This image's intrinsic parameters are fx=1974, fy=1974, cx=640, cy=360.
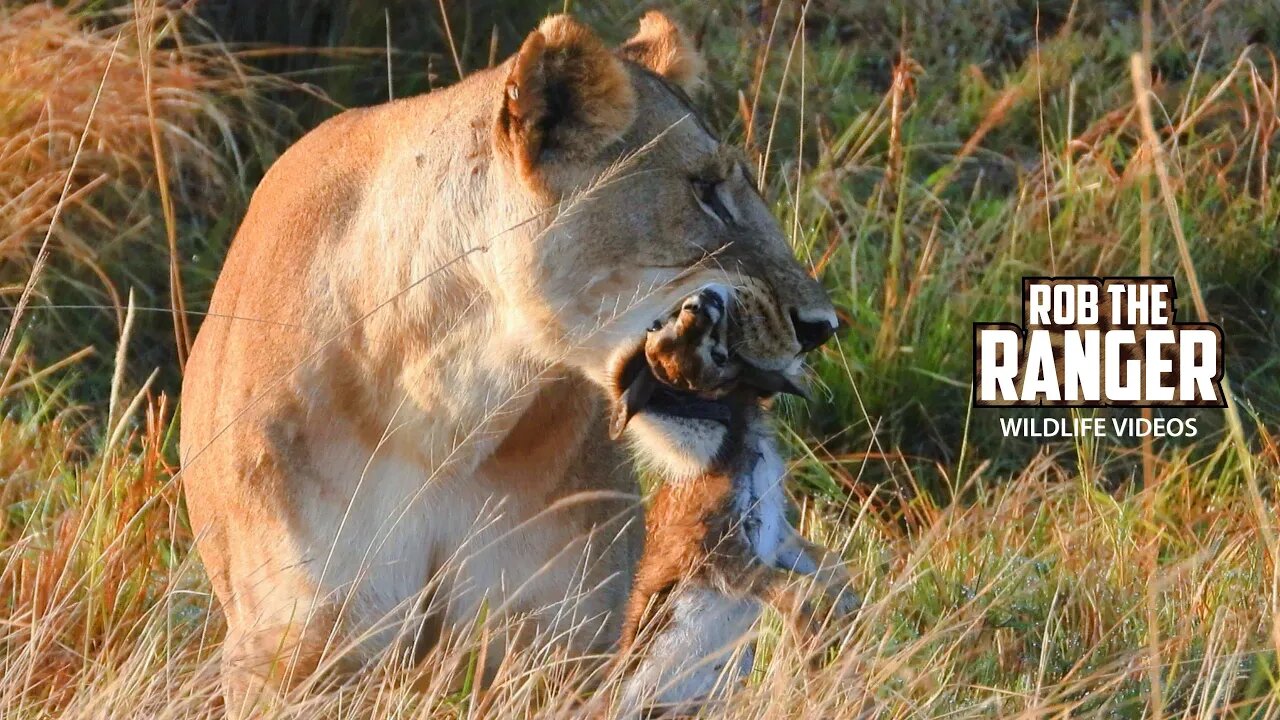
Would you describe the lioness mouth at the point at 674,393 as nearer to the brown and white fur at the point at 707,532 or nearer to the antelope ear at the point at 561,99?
the brown and white fur at the point at 707,532

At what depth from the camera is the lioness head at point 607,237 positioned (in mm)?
2812

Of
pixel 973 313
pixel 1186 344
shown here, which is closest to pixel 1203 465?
pixel 1186 344

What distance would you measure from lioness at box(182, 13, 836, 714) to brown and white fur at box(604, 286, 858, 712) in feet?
0.22

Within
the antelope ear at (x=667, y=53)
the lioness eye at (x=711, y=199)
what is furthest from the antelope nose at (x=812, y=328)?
the antelope ear at (x=667, y=53)

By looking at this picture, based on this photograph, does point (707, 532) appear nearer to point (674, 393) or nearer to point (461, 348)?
point (674, 393)

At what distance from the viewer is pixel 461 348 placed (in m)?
2.91

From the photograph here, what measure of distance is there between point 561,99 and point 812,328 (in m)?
0.49

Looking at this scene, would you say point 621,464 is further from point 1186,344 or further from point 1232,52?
point 1232,52

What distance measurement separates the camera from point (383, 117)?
10.1 ft

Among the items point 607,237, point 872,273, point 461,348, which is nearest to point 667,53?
point 607,237

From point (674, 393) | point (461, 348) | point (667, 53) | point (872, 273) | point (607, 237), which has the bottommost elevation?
point (872, 273)

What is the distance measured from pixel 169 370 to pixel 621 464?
2.19 metres

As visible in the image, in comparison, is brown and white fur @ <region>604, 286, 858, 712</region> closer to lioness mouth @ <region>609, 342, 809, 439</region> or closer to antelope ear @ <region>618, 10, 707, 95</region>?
lioness mouth @ <region>609, 342, 809, 439</region>

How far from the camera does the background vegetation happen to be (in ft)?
10.8
